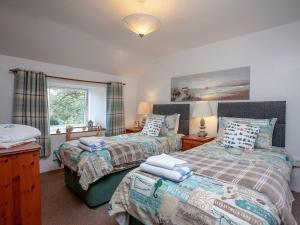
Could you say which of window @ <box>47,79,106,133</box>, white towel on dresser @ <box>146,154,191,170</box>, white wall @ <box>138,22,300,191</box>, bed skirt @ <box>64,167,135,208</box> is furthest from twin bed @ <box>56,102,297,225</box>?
window @ <box>47,79,106,133</box>

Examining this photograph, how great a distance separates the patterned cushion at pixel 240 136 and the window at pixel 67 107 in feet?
10.9

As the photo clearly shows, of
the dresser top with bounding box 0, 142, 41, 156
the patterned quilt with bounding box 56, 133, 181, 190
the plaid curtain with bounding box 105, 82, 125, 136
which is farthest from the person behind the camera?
the plaid curtain with bounding box 105, 82, 125, 136

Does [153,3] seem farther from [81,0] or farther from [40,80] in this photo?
[40,80]

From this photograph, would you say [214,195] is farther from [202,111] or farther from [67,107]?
[67,107]

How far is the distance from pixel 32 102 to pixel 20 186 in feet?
6.91

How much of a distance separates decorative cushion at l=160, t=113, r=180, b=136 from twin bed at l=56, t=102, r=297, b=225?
142cm

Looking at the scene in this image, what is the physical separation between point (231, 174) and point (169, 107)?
8.35 feet

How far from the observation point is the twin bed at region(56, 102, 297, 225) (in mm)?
1023

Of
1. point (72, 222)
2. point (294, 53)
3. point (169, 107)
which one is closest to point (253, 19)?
point (294, 53)

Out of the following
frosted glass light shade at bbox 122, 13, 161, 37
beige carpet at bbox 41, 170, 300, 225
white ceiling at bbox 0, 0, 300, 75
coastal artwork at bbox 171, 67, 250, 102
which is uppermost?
white ceiling at bbox 0, 0, 300, 75

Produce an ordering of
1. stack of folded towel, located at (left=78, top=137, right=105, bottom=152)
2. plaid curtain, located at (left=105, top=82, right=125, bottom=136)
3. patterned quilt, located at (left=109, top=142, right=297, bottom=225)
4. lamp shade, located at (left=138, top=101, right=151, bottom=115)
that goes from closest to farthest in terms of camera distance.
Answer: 1. patterned quilt, located at (left=109, top=142, right=297, bottom=225)
2. stack of folded towel, located at (left=78, top=137, right=105, bottom=152)
3. plaid curtain, located at (left=105, top=82, right=125, bottom=136)
4. lamp shade, located at (left=138, top=101, right=151, bottom=115)

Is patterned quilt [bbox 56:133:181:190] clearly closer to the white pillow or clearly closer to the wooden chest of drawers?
the wooden chest of drawers

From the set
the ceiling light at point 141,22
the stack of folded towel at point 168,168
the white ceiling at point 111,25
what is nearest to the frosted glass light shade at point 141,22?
the ceiling light at point 141,22

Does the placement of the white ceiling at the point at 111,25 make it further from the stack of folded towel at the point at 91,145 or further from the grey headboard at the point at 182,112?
the stack of folded towel at the point at 91,145
